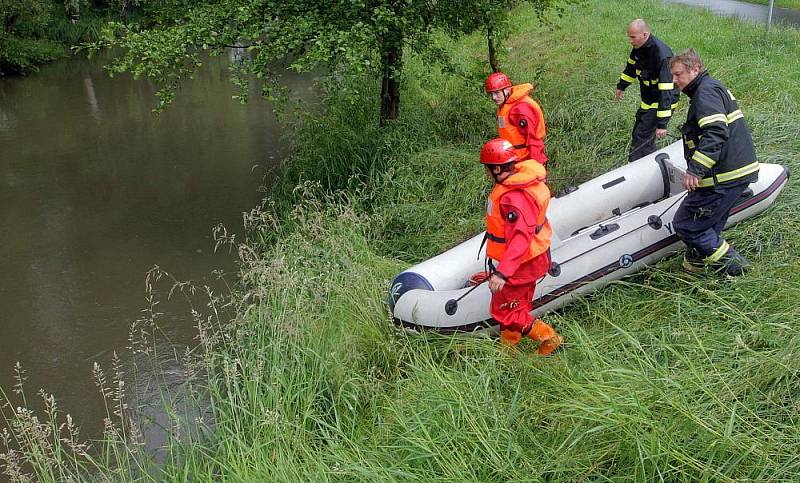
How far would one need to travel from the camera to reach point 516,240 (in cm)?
319

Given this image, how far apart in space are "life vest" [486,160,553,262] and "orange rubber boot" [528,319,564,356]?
1.32ft

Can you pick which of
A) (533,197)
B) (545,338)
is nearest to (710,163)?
(533,197)

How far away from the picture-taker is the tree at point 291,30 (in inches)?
205

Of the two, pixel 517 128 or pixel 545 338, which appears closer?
pixel 545 338

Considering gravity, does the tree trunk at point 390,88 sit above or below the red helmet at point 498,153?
below

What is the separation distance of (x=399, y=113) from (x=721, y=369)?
5.09 m

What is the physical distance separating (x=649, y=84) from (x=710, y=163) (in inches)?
77.8

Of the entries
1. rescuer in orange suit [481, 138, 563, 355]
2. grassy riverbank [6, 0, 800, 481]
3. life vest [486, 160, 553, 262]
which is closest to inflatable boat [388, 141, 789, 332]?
grassy riverbank [6, 0, 800, 481]

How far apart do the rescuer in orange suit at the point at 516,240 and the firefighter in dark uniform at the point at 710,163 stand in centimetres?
89

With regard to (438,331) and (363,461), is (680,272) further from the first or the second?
(363,461)

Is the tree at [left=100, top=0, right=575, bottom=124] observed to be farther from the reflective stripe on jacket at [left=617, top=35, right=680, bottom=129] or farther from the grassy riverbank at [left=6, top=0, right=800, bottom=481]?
the reflective stripe on jacket at [left=617, top=35, right=680, bottom=129]

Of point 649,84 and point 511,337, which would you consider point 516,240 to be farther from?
point 649,84

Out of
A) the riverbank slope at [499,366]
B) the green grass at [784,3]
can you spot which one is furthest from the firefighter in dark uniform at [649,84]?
the green grass at [784,3]

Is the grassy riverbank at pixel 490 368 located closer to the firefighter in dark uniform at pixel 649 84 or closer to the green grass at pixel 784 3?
the firefighter in dark uniform at pixel 649 84
